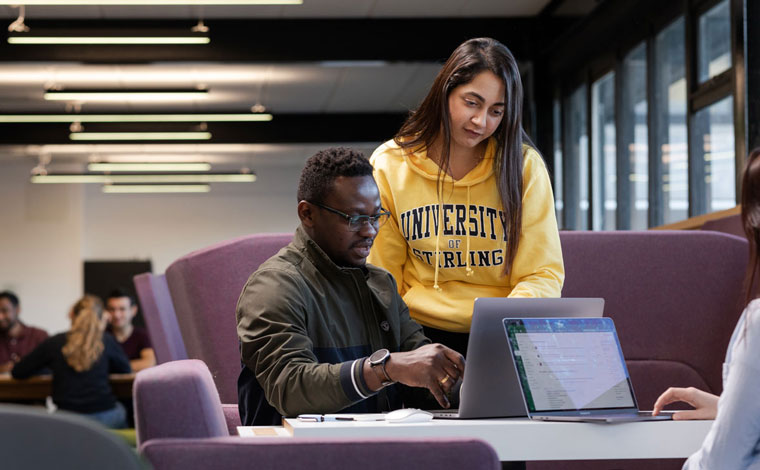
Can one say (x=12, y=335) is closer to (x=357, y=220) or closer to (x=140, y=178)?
(x=140, y=178)

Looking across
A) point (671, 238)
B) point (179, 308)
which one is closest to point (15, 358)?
point (179, 308)

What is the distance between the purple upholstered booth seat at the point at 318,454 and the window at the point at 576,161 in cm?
763

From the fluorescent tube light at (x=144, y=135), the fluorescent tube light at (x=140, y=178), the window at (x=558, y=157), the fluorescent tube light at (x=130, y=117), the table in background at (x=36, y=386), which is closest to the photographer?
the table in background at (x=36, y=386)

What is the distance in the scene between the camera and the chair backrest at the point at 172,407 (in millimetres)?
1322

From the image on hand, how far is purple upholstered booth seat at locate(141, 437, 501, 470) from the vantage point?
4.22 ft

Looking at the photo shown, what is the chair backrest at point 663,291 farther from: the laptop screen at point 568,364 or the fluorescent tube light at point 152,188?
the fluorescent tube light at point 152,188

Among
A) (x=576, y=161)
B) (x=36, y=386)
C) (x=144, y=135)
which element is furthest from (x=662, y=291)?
(x=144, y=135)

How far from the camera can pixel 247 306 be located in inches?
78.8

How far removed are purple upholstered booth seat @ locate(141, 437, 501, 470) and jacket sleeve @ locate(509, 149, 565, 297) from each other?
43.1 inches

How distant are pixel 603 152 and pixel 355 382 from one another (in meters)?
6.74

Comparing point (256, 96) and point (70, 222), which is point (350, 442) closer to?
point (256, 96)

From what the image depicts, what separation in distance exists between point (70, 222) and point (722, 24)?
1156cm

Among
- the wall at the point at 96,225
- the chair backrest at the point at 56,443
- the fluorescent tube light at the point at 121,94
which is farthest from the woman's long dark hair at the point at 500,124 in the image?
the wall at the point at 96,225

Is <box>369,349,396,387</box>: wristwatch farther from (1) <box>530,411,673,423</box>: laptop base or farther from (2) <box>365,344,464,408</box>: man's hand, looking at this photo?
(1) <box>530,411,673,423</box>: laptop base
